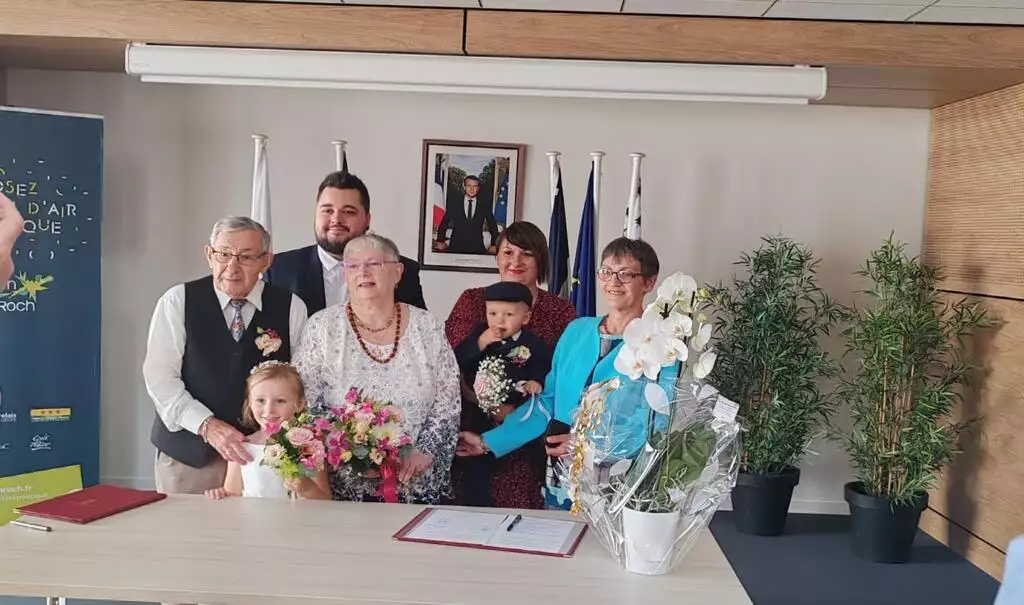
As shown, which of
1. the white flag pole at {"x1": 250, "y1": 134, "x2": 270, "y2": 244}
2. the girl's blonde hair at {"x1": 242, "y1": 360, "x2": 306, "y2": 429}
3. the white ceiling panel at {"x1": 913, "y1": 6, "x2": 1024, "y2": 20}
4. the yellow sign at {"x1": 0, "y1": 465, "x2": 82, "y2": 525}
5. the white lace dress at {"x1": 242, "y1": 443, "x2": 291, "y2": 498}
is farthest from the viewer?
the yellow sign at {"x1": 0, "y1": 465, "x2": 82, "y2": 525}

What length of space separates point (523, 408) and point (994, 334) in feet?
8.92

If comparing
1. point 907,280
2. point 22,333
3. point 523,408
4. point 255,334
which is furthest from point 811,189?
point 22,333

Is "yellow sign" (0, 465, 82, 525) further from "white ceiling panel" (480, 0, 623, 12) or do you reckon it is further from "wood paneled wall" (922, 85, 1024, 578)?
"wood paneled wall" (922, 85, 1024, 578)

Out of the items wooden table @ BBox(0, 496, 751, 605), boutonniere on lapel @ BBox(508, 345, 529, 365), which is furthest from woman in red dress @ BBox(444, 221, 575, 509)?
wooden table @ BBox(0, 496, 751, 605)

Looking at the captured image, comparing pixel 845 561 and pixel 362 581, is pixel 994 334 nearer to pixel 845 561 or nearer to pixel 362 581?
pixel 845 561

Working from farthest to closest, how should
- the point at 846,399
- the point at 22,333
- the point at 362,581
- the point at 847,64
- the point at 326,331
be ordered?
the point at 846,399, the point at 22,333, the point at 847,64, the point at 326,331, the point at 362,581

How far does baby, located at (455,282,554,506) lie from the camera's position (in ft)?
12.8

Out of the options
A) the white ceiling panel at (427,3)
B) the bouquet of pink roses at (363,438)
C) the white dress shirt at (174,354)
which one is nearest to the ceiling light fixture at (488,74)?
the white ceiling panel at (427,3)

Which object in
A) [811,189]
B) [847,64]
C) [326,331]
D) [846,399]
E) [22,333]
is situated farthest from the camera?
[811,189]

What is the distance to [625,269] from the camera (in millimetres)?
3732

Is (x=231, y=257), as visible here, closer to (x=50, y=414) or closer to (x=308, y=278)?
(x=308, y=278)

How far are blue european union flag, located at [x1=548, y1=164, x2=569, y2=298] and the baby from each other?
1.68 ft

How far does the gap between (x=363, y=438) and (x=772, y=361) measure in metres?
2.80

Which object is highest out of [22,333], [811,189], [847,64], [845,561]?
[847,64]
